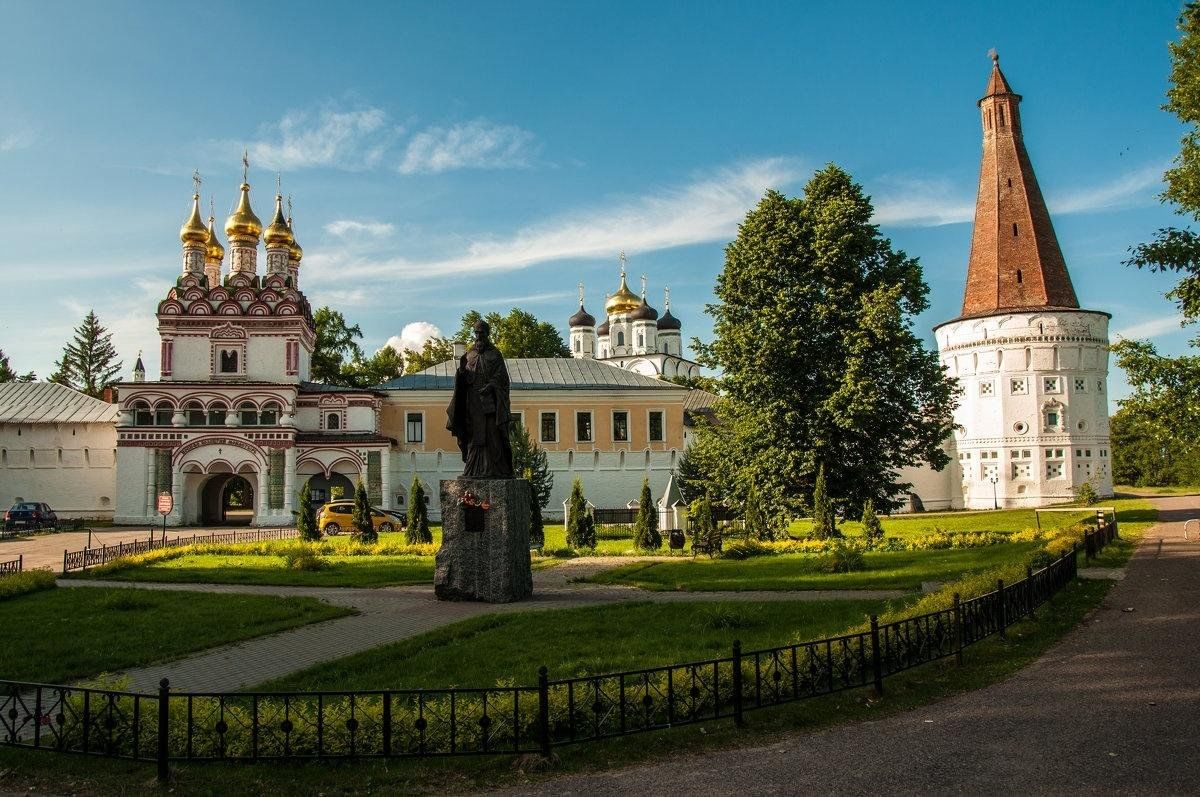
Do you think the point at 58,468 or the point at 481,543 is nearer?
the point at 481,543

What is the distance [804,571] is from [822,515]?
19.4 feet

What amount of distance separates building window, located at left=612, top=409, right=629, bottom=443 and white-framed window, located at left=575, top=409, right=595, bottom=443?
1085 millimetres

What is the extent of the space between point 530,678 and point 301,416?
3346cm

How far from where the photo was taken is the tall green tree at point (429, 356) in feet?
189

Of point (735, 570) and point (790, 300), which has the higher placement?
point (790, 300)

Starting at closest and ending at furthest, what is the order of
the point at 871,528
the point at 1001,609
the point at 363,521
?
1. the point at 1001,609
2. the point at 871,528
3. the point at 363,521

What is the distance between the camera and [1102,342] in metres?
46.8

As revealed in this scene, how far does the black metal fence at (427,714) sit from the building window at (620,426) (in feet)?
110

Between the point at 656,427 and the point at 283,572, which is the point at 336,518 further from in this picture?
the point at 656,427

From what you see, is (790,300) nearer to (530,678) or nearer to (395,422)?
(530,678)

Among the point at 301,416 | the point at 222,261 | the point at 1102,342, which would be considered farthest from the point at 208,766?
the point at 1102,342

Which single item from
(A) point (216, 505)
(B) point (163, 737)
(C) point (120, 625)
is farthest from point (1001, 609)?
(A) point (216, 505)

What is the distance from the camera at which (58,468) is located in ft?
128

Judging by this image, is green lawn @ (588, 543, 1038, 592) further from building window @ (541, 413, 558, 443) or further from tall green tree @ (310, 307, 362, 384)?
tall green tree @ (310, 307, 362, 384)
